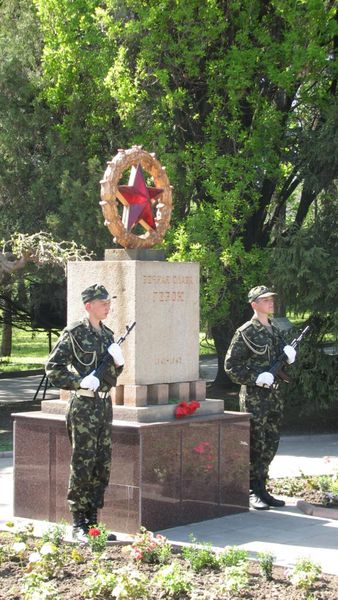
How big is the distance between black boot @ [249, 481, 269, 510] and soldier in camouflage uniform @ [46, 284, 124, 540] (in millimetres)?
2031

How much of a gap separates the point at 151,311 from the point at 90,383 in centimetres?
132

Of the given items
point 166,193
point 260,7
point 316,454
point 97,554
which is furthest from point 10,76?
point 97,554

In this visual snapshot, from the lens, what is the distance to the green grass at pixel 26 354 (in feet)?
106

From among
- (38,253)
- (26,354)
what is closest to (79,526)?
(38,253)

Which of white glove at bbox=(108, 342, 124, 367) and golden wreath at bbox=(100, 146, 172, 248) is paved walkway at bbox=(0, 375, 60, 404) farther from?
white glove at bbox=(108, 342, 124, 367)

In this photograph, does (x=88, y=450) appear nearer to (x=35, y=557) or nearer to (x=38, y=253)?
(x=35, y=557)

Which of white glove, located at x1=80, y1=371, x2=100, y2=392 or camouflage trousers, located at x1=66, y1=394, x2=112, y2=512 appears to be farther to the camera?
camouflage trousers, located at x1=66, y1=394, x2=112, y2=512

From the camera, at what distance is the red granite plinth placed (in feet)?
28.1

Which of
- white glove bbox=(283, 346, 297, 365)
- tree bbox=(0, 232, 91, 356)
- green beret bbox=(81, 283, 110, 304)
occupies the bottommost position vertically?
white glove bbox=(283, 346, 297, 365)

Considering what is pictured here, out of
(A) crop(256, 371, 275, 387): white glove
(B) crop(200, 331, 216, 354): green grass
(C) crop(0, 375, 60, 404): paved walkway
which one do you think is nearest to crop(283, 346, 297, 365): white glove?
(A) crop(256, 371, 275, 387): white glove

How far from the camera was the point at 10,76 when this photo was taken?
19.2 metres

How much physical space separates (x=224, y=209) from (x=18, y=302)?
25.8 feet

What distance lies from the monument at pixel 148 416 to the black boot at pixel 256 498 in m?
0.18

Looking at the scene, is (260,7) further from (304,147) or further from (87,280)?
(87,280)
